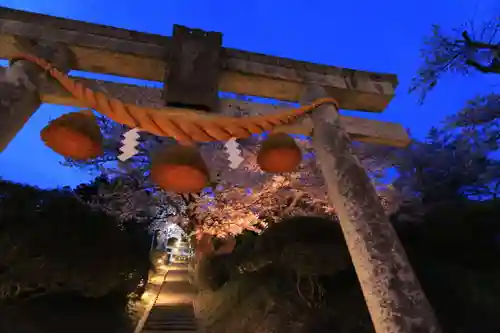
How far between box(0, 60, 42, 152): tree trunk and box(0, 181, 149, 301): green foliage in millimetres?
3992

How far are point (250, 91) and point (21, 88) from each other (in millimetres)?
1801

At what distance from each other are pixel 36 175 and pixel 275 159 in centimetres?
18066

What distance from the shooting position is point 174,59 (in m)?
2.66

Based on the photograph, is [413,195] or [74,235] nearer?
[74,235]

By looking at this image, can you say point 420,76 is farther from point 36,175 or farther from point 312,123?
point 36,175

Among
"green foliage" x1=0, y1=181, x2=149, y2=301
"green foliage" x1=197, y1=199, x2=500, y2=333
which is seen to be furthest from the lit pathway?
"green foliage" x1=0, y1=181, x2=149, y2=301

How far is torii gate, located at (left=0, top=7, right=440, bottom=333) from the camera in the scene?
6.24 feet

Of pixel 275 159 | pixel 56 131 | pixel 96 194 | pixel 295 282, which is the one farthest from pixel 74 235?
pixel 96 194

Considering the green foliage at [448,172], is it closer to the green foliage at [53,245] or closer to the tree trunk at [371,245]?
the green foliage at [53,245]

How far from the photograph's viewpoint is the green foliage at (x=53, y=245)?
5.31 m

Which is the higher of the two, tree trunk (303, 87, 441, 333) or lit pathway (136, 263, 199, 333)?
lit pathway (136, 263, 199, 333)

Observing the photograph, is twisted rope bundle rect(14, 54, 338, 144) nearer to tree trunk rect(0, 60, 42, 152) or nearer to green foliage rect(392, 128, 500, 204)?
tree trunk rect(0, 60, 42, 152)

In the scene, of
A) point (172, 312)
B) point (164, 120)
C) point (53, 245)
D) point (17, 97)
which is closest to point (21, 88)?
point (17, 97)

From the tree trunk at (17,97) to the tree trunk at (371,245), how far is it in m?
2.10
